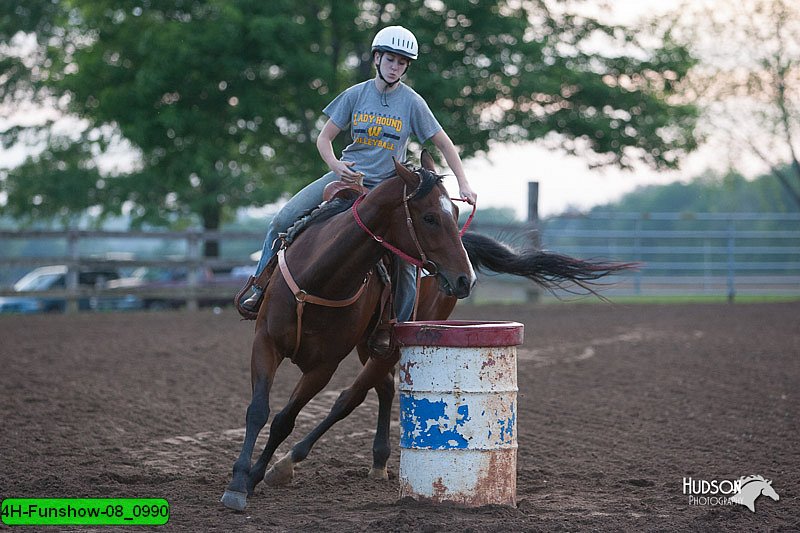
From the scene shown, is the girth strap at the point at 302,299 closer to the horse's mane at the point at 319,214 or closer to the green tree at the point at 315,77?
the horse's mane at the point at 319,214

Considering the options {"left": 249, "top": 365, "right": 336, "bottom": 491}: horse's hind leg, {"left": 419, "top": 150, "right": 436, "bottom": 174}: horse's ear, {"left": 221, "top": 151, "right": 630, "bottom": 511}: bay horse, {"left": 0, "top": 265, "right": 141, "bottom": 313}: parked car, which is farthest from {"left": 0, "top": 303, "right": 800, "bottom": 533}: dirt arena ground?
{"left": 0, "top": 265, "right": 141, "bottom": 313}: parked car

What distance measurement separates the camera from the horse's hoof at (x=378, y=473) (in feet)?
18.9

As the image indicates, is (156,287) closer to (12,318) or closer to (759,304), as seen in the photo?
(12,318)

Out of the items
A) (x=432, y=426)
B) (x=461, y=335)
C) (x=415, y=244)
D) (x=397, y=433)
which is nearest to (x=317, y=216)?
(x=415, y=244)

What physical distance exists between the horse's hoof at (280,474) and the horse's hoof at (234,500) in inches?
30.3

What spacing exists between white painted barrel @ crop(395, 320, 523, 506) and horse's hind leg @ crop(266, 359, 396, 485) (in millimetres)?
978

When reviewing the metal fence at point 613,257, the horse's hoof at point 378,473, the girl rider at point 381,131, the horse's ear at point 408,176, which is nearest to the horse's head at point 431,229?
the horse's ear at point 408,176

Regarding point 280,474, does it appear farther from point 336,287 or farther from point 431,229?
point 431,229

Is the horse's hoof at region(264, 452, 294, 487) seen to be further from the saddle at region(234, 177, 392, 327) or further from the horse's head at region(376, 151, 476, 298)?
the horse's head at region(376, 151, 476, 298)

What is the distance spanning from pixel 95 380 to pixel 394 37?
5.77m

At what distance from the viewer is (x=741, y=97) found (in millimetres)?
33375

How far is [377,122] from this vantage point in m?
5.48

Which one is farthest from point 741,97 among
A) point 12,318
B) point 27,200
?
point 12,318

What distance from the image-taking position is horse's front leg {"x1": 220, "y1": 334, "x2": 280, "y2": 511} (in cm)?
471
